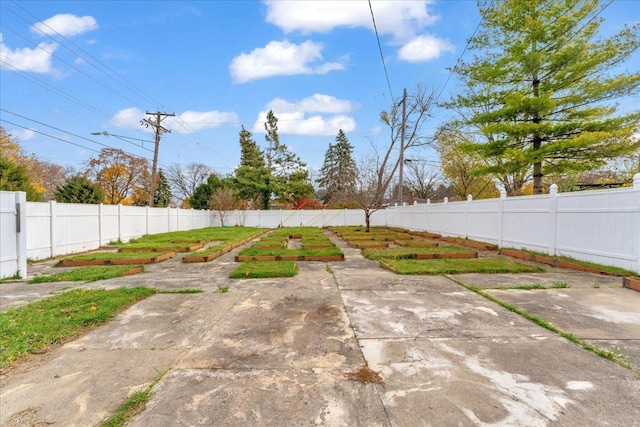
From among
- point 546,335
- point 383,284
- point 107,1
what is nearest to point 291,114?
point 107,1

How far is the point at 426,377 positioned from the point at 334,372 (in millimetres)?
679

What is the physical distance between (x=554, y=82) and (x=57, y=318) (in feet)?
48.4

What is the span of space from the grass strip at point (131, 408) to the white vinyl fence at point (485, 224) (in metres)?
5.96

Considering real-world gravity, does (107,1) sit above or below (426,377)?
above

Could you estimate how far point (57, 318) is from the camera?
3434 mm

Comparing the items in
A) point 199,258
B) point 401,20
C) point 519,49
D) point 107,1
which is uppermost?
point 107,1

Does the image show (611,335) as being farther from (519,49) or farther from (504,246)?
(519,49)

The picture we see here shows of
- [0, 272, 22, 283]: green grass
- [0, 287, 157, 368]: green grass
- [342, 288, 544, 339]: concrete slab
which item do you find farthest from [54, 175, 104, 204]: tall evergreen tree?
[342, 288, 544, 339]: concrete slab

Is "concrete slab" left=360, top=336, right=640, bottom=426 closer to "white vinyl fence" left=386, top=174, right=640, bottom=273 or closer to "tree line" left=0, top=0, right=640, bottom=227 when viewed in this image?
"white vinyl fence" left=386, top=174, right=640, bottom=273

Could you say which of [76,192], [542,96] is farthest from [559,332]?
[76,192]

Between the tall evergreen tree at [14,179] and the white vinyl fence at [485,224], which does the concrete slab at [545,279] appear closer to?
the white vinyl fence at [485,224]

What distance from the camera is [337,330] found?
3.11m

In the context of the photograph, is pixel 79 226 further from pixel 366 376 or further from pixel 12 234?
pixel 366 376

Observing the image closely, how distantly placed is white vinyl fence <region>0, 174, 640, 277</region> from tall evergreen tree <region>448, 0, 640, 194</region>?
2.88m
